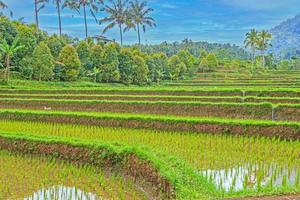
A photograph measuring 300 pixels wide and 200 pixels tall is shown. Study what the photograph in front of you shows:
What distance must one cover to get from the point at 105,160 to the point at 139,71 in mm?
45036

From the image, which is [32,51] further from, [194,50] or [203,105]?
[194,50]

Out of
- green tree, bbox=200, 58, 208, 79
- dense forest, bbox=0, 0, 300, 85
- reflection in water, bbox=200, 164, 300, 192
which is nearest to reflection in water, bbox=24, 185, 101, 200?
reflection in water, bbox=200, 164, 300, 192

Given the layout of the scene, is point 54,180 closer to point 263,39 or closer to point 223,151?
point 223,151

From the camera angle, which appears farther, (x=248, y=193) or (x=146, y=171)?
(x=146, y=171)

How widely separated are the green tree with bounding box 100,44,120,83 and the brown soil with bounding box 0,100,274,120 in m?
25.6

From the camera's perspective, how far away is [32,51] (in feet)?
161

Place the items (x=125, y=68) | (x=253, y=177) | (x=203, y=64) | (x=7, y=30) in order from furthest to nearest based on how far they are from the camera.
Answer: (x=203, y=64), (x=125, y=68), (x=7, y=30), (x=253, y=177)

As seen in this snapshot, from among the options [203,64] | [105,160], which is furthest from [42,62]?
[203,64]

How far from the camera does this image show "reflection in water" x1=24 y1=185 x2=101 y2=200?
887 cm

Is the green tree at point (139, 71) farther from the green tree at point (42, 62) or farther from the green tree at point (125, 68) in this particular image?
the green tree at point (42, 62)

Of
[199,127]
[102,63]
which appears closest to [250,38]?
[102,63]

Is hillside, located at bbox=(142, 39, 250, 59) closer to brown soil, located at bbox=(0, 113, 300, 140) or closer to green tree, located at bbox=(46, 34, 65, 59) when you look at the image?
green tree, located at bbox=(46, 34, 65, 59)

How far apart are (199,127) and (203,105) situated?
5.04 meters

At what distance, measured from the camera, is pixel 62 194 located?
9.09 m
